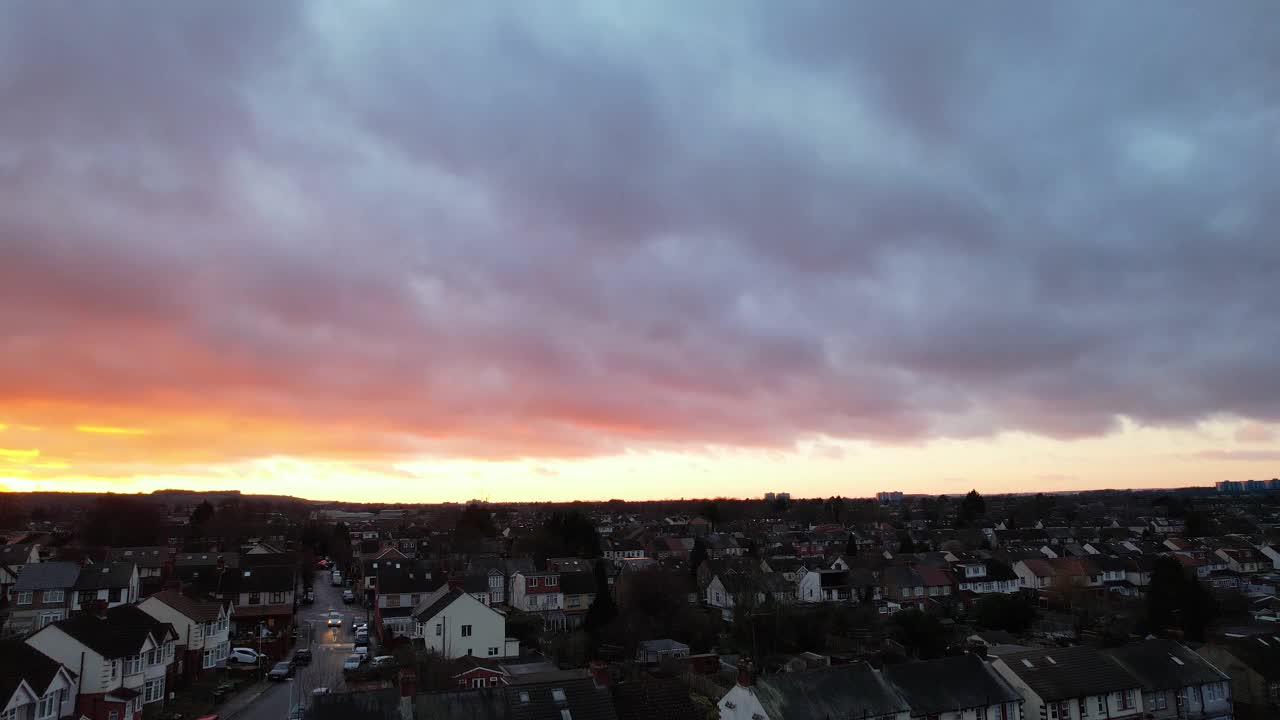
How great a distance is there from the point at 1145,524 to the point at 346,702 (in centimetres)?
16711

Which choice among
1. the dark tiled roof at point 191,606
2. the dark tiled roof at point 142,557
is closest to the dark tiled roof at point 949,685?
the dark tiled roof at point 191,606

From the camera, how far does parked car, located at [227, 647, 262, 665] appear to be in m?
49.3

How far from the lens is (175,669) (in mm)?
44000

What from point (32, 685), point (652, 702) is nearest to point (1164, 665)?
point (652, 702)

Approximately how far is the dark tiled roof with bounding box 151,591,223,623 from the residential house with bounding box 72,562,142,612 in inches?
716

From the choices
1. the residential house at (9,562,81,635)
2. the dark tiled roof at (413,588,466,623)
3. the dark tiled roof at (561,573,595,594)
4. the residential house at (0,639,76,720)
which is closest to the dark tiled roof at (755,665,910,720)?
the dark tiled roof at (413,588,466,623)

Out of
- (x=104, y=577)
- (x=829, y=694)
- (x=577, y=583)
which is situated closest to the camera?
(x=829, y=694)

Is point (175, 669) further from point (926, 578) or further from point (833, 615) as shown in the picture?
point (926, 578)

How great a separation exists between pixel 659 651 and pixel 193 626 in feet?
91.7

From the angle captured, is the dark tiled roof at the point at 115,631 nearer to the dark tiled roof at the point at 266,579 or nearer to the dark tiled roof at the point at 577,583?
the dark tiled roof at the point at 266,579

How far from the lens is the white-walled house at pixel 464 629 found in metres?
50.5

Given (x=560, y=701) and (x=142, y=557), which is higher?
(x=142, y=557)

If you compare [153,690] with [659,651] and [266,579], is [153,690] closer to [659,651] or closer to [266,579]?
[266,579]

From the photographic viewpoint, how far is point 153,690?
39531mm
